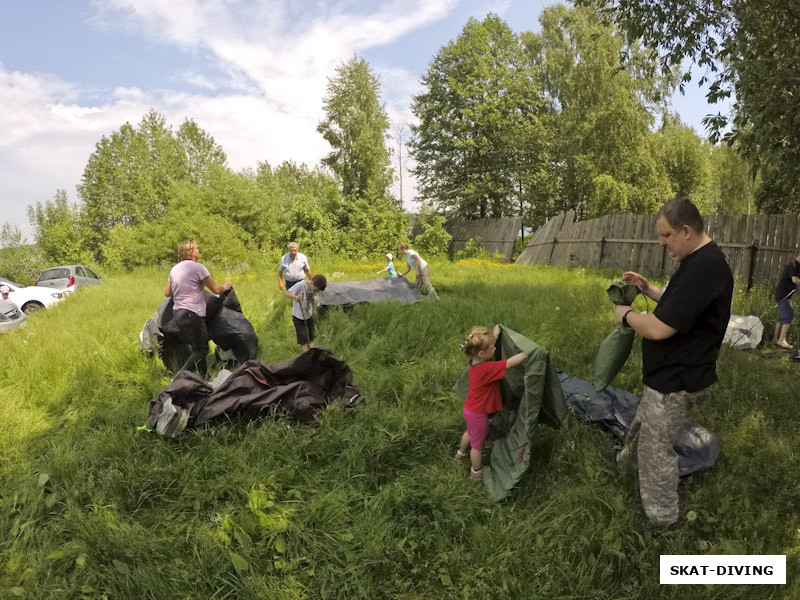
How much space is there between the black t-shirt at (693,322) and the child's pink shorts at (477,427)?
112 centimetres

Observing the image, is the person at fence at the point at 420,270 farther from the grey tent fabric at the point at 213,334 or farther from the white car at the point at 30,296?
the white car at the point at 30,296

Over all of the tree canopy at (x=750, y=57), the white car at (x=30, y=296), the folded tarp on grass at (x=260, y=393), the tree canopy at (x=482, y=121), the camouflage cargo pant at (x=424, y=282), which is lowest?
the white car at (x=30, y=296)

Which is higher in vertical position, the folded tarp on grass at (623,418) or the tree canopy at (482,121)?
the tree canopy at (482,121)

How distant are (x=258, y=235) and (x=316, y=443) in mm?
20195

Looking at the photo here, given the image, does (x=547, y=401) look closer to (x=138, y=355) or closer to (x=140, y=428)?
(x=140, y=428)

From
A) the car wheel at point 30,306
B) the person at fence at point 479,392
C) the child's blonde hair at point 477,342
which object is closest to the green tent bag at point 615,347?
the person at fence at point 479,392

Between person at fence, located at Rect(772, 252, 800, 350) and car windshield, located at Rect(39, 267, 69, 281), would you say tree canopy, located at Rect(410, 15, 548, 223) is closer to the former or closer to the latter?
car windshield, located at Rect(39, 267, 69, 281)

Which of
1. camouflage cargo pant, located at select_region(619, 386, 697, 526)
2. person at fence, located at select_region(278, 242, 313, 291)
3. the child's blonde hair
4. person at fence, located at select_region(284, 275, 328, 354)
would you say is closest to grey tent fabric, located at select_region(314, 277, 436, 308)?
person at fence, located at select_region(278, 242, 313, 291)

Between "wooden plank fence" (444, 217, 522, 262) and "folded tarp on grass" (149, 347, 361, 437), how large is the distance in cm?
1699

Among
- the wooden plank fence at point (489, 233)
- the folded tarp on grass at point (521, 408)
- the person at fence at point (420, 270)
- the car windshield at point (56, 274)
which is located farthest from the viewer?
the wooden plank fence at point (489, 233)

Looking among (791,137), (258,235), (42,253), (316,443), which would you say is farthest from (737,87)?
(42,253)

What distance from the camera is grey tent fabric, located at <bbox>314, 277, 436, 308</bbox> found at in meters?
A: 7.69

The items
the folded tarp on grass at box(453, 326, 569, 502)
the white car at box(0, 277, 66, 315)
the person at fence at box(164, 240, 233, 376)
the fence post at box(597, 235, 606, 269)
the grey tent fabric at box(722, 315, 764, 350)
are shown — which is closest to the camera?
the folded tarp on grass at box(453, 326, 569, 502)

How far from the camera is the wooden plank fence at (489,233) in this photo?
2080cm
